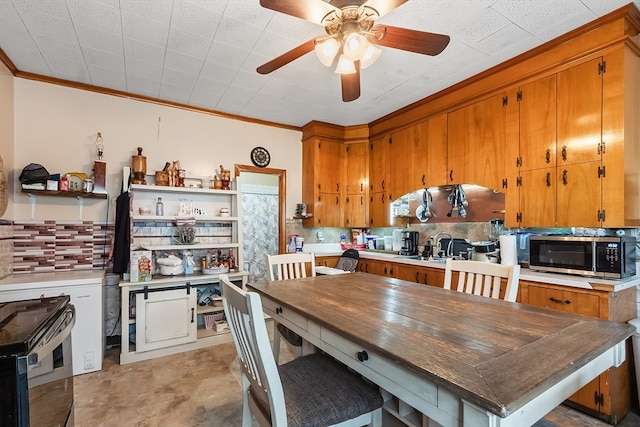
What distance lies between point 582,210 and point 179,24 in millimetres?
3397

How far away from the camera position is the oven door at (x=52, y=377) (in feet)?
3.81

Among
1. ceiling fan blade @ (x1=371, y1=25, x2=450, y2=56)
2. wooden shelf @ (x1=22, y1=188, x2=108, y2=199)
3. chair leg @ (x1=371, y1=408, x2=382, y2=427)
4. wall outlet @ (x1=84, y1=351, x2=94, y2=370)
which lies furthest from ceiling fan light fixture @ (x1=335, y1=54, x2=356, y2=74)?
wall outlet @ (x1=84, y1=351, x2=94, y2=370)

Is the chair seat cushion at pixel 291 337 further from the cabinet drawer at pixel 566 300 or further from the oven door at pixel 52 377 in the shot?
the cabinet drawer at pixel 566 300

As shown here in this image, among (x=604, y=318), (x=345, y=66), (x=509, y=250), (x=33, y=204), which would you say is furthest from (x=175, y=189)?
(x=604, y=318)

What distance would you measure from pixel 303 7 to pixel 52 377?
2123 mm

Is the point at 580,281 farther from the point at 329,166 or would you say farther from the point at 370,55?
the point at 329,166

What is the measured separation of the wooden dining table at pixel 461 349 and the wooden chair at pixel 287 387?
0.21 metres

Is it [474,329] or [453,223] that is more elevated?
[453,223]

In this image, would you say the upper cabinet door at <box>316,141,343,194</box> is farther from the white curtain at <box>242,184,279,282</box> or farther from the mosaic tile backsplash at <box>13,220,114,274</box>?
the mosaic tile backsplash at <box>13,220,114,274</box>

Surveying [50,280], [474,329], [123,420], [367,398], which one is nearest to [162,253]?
[50,280]

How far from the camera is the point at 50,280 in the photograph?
103 inches

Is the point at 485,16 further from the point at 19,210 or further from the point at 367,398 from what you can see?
the point at 19,210

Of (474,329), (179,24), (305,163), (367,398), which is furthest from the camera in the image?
(305,163)

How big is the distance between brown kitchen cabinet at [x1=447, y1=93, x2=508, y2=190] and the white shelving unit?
2.58 meters
